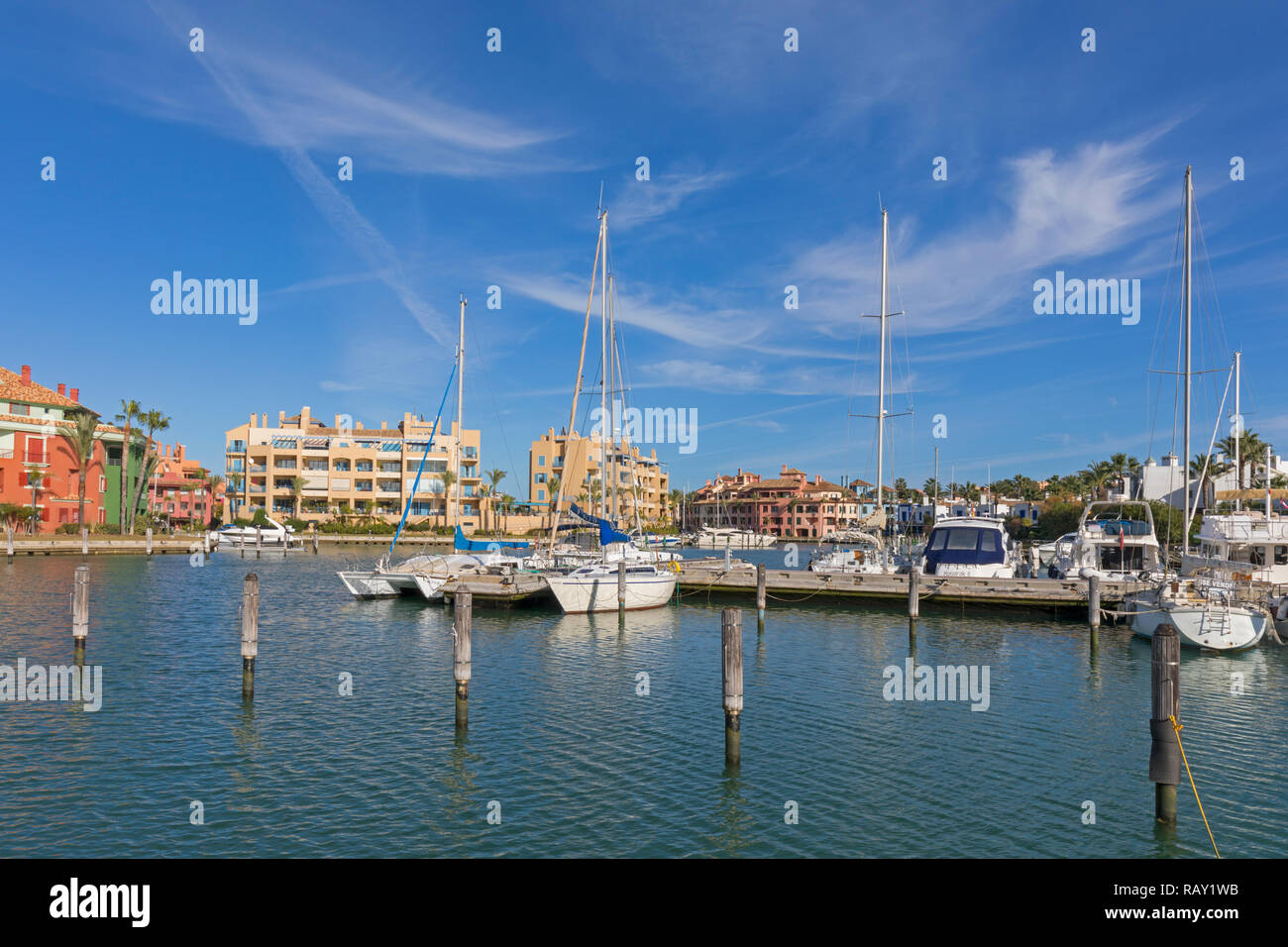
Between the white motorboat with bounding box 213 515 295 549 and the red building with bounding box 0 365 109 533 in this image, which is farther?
the white motorboat with bounding box 213 515 295 549

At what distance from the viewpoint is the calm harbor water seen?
13609 mm

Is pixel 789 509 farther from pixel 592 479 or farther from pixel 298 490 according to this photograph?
pixel 298 490

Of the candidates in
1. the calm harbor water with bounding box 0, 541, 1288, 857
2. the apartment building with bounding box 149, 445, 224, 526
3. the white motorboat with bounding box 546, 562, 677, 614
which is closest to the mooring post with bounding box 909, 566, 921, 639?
the calm harbor water with bounding box 0, 541, 1288, 857

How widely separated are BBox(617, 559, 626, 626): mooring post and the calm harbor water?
4.08 m

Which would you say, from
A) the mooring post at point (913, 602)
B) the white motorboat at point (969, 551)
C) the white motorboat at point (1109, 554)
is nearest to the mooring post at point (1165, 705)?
the mooring post at point (913, 602)

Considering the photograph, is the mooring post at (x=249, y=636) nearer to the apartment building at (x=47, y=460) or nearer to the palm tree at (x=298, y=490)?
the apartment building at (x=47, y=460)

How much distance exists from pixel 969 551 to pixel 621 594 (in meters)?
18.7

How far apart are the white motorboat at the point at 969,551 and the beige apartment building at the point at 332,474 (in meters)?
95.9

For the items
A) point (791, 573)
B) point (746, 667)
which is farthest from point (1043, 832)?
point (791, 573)

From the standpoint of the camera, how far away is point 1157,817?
1398 cm

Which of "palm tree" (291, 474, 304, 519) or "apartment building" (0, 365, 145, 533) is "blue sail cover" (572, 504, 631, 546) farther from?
"palm tree" (291, 474, 304, 519)

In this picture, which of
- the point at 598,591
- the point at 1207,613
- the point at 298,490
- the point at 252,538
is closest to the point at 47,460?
the point at 252,538

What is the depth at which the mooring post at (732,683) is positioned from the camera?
1686 cm

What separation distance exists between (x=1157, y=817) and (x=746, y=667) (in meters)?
15.0
